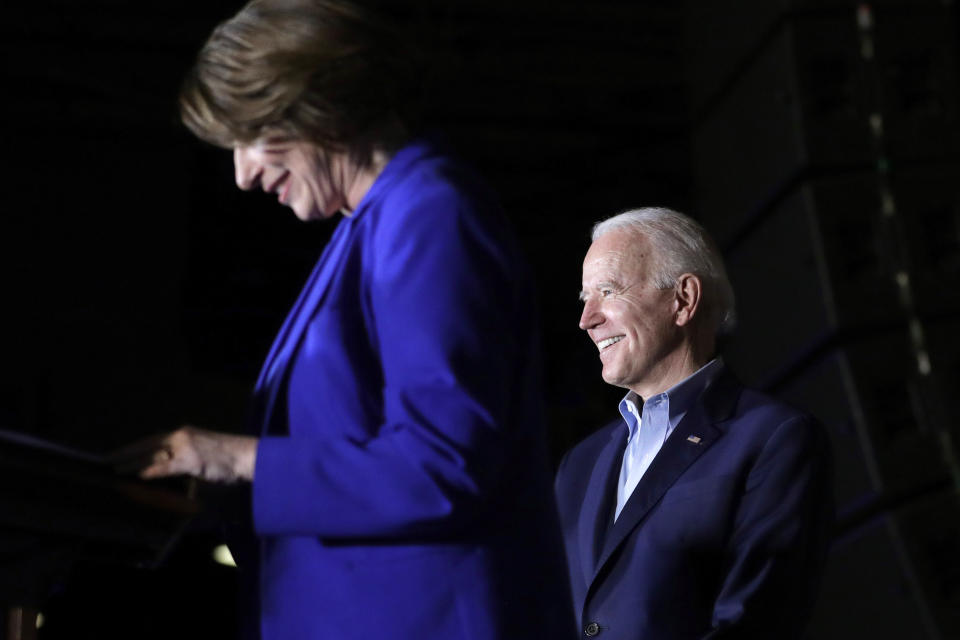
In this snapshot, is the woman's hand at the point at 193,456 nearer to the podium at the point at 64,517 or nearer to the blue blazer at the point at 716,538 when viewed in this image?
the podium at the point at 64,517

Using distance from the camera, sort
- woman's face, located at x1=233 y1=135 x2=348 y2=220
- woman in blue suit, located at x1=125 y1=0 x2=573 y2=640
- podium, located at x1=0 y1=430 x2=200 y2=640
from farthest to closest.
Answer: woman's face, located at x1=233 y1=135 x2=348 y2=220, woman in blue suit, located at x1=125 y1=0 x2=573 y2=640, podium, located at x1=0 y1=430 x2=200 y2=640

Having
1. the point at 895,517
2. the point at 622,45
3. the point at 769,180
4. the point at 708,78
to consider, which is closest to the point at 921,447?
the point at 895,517

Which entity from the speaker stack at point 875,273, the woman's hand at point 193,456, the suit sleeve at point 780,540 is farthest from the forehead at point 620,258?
the speaker stack at point 875,273

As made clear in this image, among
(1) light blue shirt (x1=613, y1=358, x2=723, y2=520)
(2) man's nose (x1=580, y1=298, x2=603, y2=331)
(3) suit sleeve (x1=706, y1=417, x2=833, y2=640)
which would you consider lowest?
(3) suit sleeve (x1=706, y1=417, x2=833, y2=640)

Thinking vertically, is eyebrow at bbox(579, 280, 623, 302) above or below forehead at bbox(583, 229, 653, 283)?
below

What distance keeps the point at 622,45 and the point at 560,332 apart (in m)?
1.06

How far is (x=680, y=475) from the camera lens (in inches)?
68.1

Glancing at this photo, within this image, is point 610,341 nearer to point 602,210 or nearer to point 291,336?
point 291,336

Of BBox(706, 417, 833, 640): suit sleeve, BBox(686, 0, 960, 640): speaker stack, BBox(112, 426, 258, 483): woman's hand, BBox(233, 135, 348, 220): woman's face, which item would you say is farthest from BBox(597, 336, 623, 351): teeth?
BBox(686, 0, 960, 640): speaker stack

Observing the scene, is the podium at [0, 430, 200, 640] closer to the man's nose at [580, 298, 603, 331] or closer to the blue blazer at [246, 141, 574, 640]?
the blue blazer at [246, 141, 574, 640]

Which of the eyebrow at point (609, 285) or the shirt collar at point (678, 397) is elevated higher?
the eyebrow at point (609, 285)

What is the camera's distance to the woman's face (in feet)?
3.65

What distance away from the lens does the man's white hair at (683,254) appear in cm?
189

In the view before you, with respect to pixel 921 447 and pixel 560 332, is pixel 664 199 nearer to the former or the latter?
pixel 560 332
